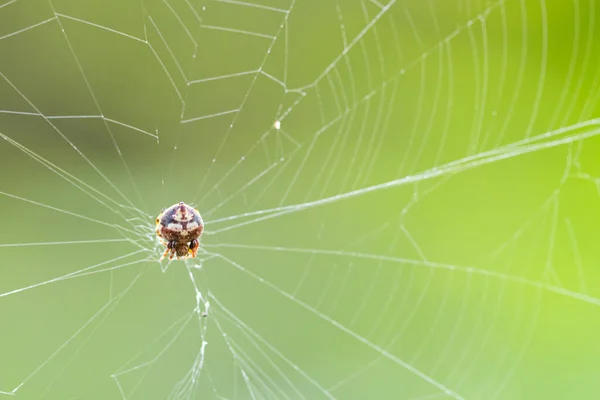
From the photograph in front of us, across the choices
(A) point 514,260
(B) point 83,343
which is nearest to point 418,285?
(A) point 514,260

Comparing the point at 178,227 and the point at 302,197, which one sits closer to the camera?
the point at 178,227

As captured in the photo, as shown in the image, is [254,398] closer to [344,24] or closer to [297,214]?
[297,214]

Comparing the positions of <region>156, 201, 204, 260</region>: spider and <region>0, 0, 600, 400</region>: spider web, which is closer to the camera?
<region>156, 201, 204, 260</region>: spider

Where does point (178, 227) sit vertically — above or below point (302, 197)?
below
